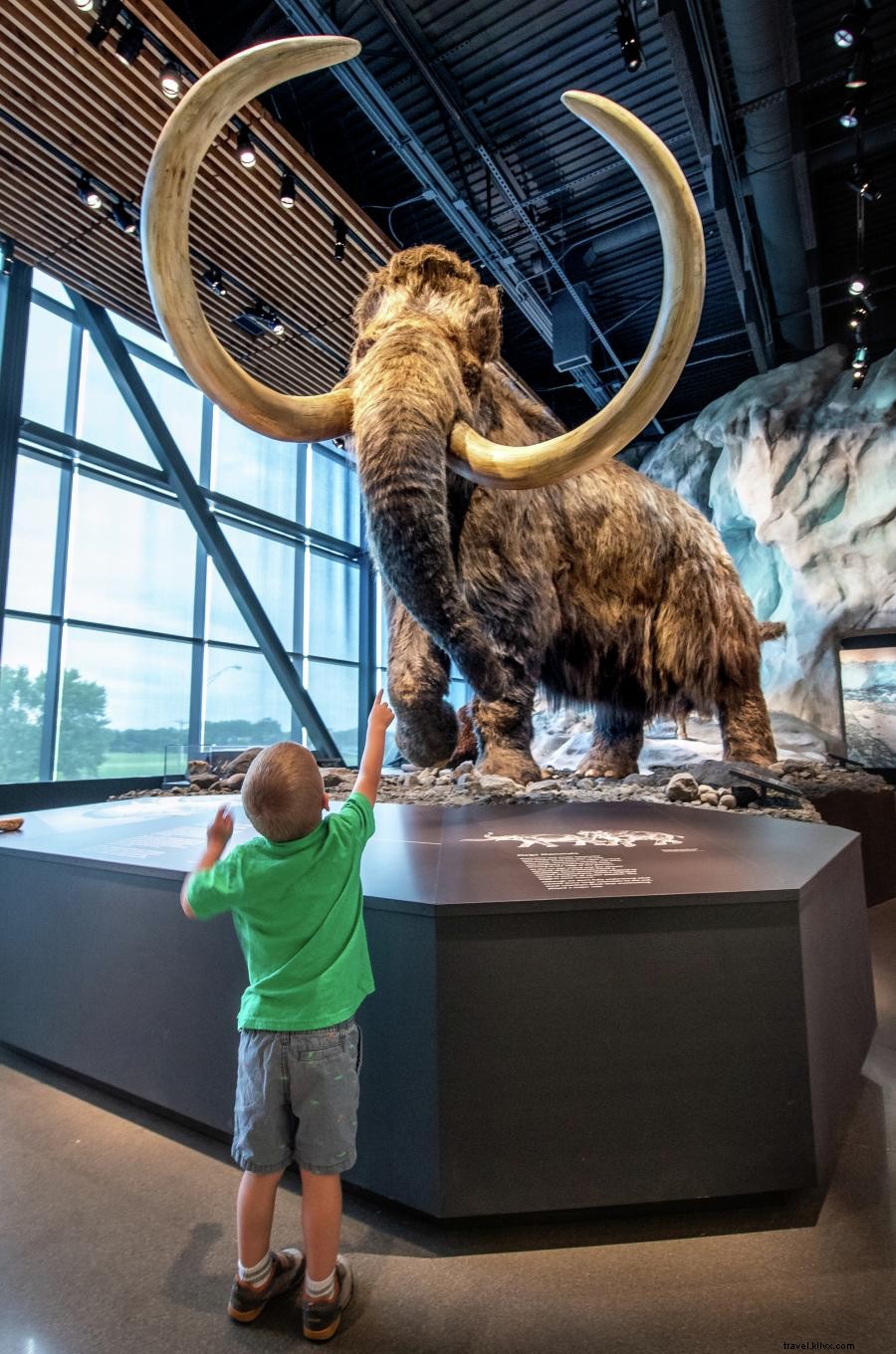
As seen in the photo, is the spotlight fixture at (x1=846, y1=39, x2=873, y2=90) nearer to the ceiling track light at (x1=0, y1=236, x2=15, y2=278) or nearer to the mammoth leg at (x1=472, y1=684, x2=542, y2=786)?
the mammoth leg at (x1=472, y1=684, x2=542, y2=786)

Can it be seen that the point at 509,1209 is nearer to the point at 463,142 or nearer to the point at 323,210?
the point at 323,210

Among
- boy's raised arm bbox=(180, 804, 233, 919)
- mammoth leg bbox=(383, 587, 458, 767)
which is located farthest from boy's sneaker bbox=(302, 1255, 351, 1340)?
mammoth leg bbox=(383, 587, 458, 767)

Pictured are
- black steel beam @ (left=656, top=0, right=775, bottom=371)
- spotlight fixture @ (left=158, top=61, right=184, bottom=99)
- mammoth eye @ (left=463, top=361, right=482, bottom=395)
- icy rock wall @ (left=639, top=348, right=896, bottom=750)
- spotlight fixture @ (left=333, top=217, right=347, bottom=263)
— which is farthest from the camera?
icy rock wall @ (left=639, top=348, right=896, bottom=750)

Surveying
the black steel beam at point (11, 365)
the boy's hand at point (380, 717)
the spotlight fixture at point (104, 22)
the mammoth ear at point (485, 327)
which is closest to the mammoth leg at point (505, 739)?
the mammoth ear at point (485, 327)

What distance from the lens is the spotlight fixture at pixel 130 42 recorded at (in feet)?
A: 11.8

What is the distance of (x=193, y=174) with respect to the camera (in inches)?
75.9

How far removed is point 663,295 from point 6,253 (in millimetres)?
6460

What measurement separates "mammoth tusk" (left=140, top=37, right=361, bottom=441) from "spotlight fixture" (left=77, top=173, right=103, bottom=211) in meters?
3.29

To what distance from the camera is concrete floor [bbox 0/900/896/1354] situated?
3.32 ft

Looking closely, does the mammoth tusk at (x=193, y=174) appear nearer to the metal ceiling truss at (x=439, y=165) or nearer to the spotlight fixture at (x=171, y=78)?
the spotlight fixture at (x=171, y=78)

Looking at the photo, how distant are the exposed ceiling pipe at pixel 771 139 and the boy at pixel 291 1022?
15.8 ft

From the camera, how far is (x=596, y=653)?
340 cm

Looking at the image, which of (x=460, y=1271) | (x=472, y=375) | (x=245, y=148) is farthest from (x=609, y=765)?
(x=245, y=148)

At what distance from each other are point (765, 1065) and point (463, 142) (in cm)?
565
